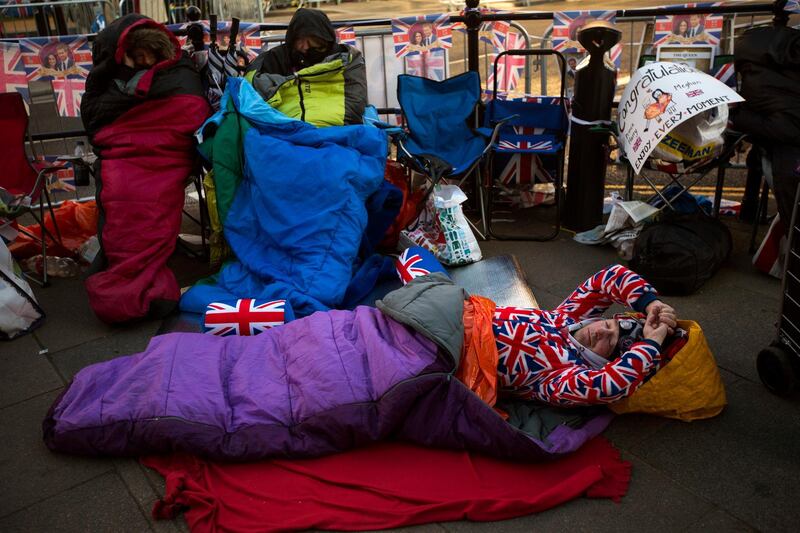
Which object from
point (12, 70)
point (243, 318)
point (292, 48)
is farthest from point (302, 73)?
point (12, 70)

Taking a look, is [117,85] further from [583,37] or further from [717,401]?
[717,401]

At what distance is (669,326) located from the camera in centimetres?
299

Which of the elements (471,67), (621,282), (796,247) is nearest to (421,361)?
(621,282)

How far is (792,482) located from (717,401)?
0.43 meters

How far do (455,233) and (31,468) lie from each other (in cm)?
276

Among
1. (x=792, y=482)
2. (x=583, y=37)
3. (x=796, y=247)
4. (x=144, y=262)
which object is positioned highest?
(x=583, y=37)

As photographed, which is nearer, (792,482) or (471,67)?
(792,482)

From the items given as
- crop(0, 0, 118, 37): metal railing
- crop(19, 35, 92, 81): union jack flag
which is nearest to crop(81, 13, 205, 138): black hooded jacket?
crop(19, 35, 92, 81): union jack flag

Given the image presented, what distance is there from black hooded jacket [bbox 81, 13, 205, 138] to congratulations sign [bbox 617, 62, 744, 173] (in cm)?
279

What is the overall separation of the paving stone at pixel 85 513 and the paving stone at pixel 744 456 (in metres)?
1.97

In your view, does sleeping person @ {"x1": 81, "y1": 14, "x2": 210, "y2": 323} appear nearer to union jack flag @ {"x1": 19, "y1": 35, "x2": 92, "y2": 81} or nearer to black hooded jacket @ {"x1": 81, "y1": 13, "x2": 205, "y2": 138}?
black hooded jacket @ {"x1": 81, "y1": 13, "x2": 205, "y2": 138}

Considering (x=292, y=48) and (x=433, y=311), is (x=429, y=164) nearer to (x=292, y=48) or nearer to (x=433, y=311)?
(x=292, y=48)

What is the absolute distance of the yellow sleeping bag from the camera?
9.63 ft

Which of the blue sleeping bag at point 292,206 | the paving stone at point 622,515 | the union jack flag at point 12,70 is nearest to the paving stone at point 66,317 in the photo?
the blue sleeping bag at point 292,206
